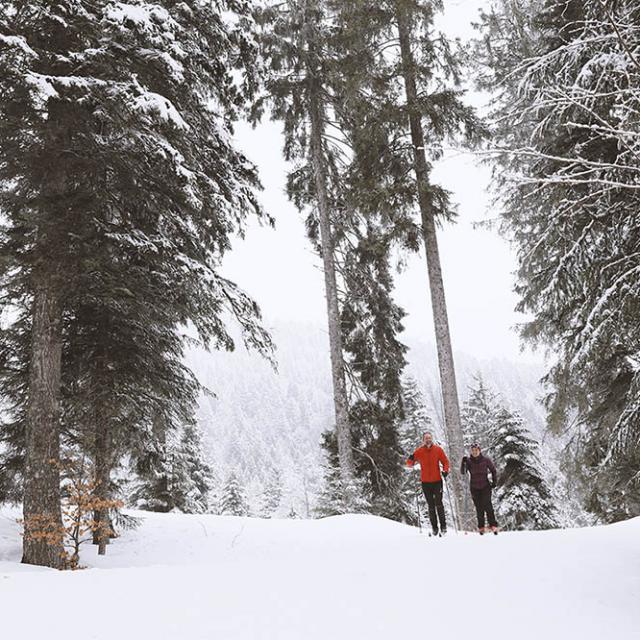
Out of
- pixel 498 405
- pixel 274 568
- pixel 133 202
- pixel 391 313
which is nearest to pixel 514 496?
pixel 498 405

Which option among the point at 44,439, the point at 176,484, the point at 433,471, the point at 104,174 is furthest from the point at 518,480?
the point at 104,174

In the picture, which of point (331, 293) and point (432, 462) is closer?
point (432, 462)

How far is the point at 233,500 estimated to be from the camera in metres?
36.4

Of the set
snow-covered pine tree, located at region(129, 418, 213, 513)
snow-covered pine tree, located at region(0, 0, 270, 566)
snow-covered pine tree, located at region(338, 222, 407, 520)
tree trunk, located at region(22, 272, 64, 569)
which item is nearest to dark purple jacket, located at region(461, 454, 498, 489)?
snow-covered pine tree, located at region(0, 0, 270, 566)

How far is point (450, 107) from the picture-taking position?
11.4 metres

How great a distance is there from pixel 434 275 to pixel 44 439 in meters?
8.34

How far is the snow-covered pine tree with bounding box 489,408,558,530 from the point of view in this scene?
1900 cm

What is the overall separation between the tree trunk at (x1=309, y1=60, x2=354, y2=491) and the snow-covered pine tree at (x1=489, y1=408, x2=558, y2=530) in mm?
8796

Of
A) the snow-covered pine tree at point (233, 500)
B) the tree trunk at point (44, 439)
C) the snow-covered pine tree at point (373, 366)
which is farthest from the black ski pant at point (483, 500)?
the snow-covered pine tree at point (233, 500)

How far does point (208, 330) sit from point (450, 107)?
753 cm

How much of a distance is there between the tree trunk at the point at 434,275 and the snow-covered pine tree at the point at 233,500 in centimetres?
2772

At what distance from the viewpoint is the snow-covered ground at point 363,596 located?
356cm

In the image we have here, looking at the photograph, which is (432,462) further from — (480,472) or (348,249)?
(348,249)

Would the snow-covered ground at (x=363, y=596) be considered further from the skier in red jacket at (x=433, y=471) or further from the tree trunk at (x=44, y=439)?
the skier in red jacket at (x=433, y=471)
